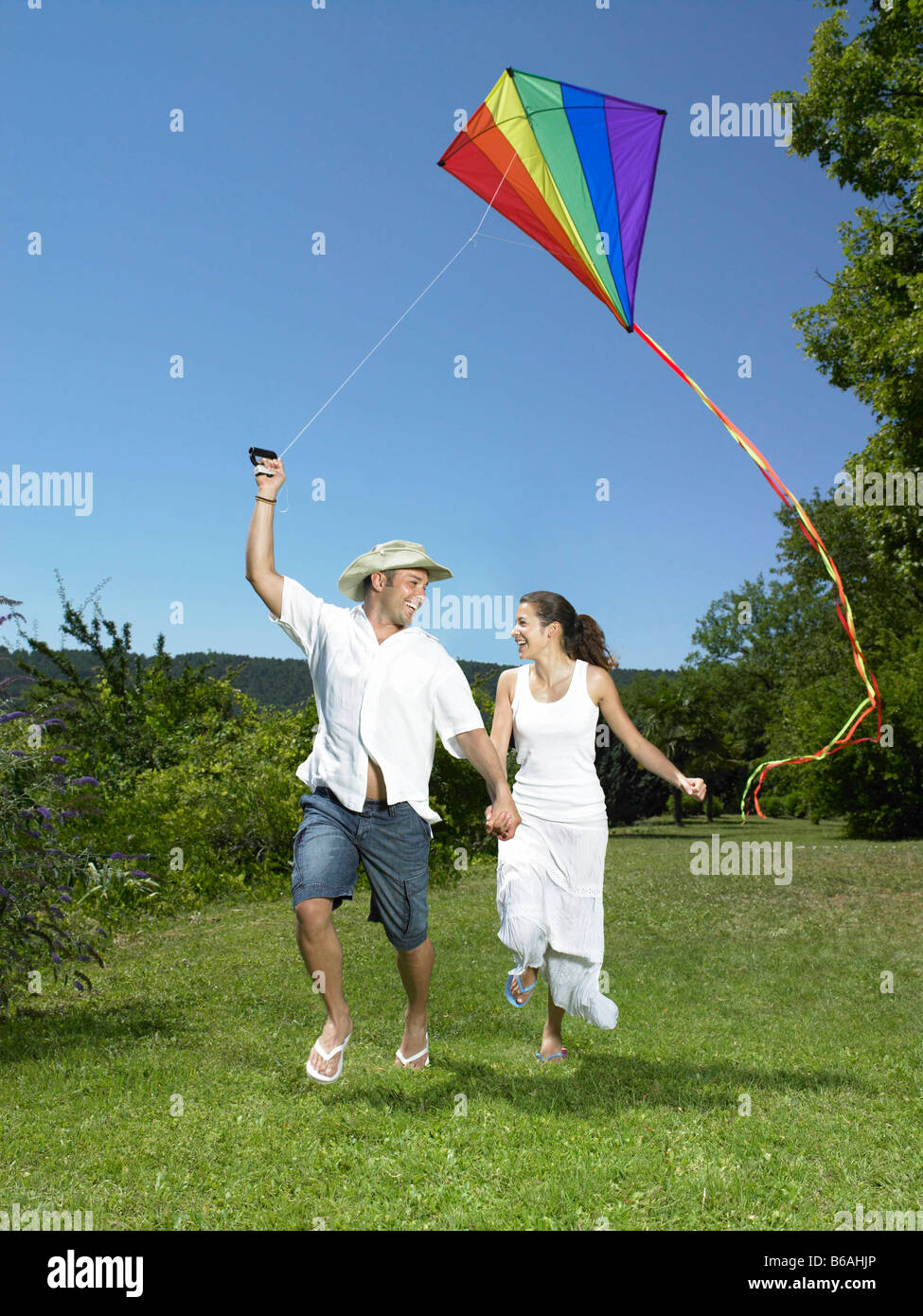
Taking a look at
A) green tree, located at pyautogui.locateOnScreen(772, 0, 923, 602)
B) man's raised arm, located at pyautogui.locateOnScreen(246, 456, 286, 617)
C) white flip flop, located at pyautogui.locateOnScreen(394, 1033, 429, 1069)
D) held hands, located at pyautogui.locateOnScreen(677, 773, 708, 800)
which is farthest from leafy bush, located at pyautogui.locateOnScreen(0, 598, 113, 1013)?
green tree, located at pyautogui.locateOnScreen(772, 0, 923, 602)

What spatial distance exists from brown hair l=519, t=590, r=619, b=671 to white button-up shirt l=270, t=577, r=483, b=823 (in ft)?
3.85

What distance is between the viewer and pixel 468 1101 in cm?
487

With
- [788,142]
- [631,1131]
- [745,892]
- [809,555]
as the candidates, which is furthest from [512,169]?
[809,555]

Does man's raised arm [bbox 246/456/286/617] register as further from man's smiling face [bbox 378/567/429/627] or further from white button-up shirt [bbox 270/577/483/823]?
man's smiling face [bbox 378/567/429/627]

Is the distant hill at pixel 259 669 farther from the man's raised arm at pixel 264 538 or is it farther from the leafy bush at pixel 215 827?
the man's raised arm at pixel 264 538

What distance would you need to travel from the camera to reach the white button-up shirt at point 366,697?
185 inches

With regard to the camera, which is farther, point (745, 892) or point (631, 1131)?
point (745, 892)

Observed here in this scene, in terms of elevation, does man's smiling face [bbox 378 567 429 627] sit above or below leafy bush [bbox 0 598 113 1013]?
above

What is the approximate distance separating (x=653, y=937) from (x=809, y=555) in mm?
32618

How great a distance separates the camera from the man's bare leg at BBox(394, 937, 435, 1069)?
5105 mm

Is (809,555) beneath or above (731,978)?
above

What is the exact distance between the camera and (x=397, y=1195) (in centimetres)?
376

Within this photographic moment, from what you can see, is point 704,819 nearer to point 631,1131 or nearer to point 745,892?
point 745,892

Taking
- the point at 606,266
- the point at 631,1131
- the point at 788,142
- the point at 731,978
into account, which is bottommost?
the point at 731,978
